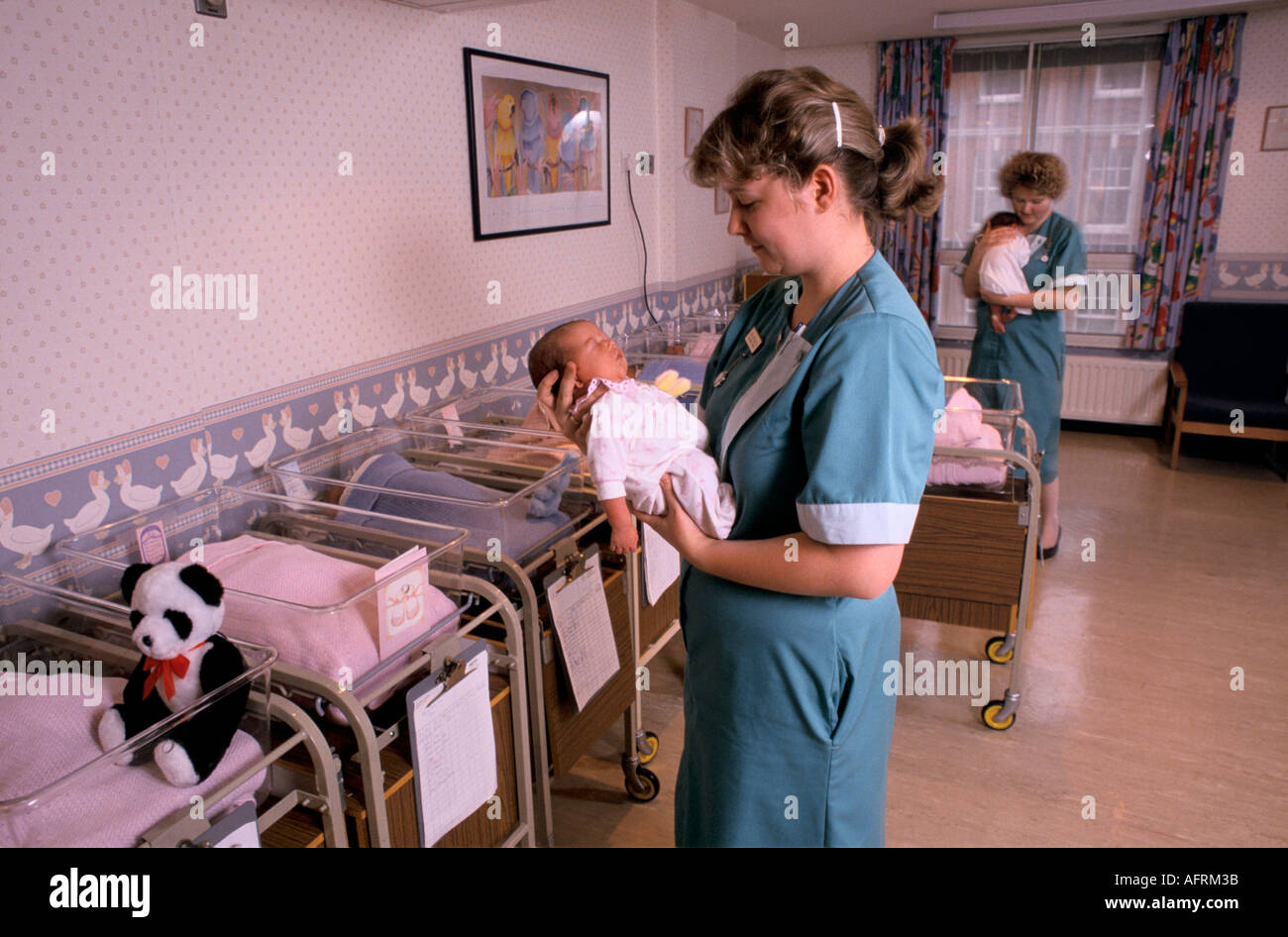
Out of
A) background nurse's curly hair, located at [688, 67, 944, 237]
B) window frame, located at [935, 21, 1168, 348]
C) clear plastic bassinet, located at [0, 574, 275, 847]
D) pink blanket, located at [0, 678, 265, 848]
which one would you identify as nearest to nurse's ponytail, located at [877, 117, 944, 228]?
background nurse's curly hair, located at [688, 67, 944, 237]

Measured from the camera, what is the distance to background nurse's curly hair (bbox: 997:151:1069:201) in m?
3.36

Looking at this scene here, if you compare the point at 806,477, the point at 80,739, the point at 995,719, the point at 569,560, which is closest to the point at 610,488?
the point at 806,477

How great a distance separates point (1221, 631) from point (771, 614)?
2.83 metres

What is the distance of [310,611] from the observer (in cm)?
136

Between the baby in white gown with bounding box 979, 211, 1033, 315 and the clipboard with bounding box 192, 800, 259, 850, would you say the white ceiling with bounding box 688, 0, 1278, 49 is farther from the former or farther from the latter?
the clipboard with bounding box 192, 800, 259, 850

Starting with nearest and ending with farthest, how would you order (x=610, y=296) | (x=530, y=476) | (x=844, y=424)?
1. (x=844, y=424)
2. (x=530, y=476)
3. (x=610, y=296)

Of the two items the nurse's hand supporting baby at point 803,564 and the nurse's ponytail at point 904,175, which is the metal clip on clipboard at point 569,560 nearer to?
the nurse's hand supporting baby at point 803,564

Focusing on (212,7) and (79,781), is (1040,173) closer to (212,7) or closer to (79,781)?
(212,7)

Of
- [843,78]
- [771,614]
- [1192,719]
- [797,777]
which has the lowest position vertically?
[1192,719]

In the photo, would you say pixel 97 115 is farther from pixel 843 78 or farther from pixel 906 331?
pixel 843 78

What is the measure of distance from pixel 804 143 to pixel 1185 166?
17.6 feet

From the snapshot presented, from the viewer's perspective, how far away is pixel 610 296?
367cm

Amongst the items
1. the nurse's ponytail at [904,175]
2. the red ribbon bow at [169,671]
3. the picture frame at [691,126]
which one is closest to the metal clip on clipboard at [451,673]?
the red ribbon bow at [169,671]
